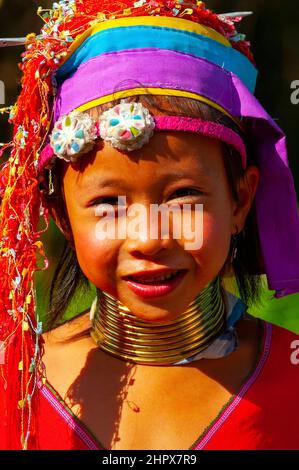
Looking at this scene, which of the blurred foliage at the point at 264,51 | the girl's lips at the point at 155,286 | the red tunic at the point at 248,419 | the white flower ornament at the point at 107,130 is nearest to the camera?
the white flower ornament at the point at 107,130

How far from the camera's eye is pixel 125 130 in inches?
76.6

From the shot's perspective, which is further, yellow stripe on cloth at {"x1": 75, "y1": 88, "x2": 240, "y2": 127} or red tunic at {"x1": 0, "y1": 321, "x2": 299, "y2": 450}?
red tunic at {"x1": 0, "y1": 321, "x2": 299, "y2": 450}

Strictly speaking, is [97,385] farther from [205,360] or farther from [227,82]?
[227,82]

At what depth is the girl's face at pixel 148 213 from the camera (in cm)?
200

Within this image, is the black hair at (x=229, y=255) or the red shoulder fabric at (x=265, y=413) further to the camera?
the red shoulder fabric at (x=265, y=413)

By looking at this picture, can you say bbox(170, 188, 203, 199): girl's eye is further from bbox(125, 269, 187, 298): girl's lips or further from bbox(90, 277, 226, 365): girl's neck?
bbox(90, 277, 226, 365): girl's neck

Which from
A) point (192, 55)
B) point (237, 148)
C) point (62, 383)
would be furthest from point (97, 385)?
point (192, 55)

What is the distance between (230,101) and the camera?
215 cm

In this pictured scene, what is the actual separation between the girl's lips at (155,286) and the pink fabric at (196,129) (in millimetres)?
344

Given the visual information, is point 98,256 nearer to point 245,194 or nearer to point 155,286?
point 155,286

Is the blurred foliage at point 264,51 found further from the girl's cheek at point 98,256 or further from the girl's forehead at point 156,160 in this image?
the girl's forehead at point 156,160

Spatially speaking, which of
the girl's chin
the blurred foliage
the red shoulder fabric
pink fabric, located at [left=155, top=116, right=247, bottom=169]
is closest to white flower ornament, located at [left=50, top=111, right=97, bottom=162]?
pink fabric, located at [left=155, top=116, right=247, bottom=169]

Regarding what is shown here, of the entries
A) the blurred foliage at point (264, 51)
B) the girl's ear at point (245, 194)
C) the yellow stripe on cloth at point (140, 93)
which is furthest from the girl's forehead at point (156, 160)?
the blurred foliage at point (264, 51)

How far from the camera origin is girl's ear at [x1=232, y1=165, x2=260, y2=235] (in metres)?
2.28
